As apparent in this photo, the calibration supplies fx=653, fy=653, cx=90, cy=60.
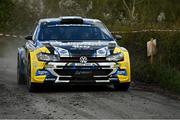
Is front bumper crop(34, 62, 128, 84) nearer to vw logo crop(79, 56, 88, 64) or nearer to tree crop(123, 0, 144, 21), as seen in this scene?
vw logo crop(79, 56, 88, 64)

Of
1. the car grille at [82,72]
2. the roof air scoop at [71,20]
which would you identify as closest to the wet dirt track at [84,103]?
the car grille at [82,72]

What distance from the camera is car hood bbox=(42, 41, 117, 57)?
1356cm

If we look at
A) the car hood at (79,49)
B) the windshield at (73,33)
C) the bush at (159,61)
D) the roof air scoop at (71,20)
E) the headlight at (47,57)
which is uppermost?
the roof air scoop at (71,20)

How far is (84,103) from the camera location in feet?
39.0

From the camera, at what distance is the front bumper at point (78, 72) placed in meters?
13.6

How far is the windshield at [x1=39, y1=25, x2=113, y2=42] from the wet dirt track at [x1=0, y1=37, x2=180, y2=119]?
1.14 meters

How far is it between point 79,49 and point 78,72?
48 cm

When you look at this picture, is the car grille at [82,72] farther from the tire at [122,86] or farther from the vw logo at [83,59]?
the tire at [122,86]

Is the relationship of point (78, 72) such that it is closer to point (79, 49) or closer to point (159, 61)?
point (79, 49)

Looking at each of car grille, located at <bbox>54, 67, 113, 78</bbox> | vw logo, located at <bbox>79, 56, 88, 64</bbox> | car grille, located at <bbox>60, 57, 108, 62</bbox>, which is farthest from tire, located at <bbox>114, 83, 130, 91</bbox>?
vw logo, located at <bbox>79, 56, 88, 64</bbox>

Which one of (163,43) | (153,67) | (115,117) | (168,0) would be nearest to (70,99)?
(115,117)

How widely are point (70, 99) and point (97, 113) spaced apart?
1898 millimetres

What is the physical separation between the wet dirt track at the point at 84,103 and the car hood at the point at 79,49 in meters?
0.81

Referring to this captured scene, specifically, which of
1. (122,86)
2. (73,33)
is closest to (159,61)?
(73,33)
